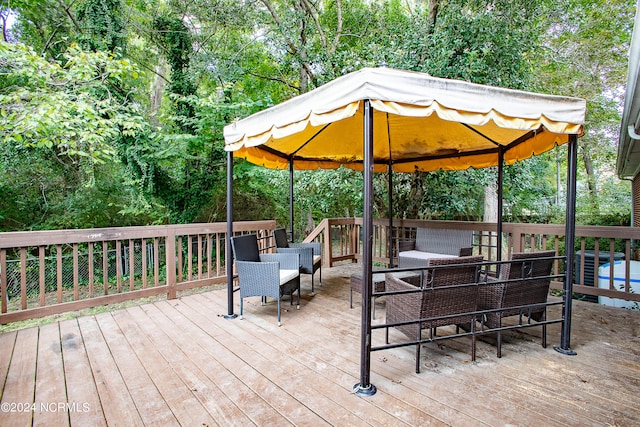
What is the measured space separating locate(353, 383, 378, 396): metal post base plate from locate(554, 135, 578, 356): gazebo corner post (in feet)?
5.81

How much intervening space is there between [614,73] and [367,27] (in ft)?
22.4

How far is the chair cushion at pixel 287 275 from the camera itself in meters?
3.56

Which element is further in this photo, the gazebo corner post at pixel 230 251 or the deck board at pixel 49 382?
the gazebo corner post at pixel 230 251

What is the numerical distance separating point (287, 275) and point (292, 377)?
57.3 inches

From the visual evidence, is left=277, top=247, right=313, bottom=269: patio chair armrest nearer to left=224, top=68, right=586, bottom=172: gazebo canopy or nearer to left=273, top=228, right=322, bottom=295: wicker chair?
left=273, top=228, right=322, bottom=295: wicker chair

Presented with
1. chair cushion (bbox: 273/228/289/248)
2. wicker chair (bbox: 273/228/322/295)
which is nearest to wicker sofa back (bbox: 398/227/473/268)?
wicker chair (bbox: 273/228/322/295)

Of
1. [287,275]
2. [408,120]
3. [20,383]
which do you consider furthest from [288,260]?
[20,383]

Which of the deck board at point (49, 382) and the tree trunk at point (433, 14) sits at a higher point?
the tree trunk at point (433, 14)

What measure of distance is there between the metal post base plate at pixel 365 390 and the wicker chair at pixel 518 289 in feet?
3.94

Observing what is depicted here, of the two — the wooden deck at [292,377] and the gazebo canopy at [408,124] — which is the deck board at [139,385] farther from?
the gazebo canopy at [408,124]

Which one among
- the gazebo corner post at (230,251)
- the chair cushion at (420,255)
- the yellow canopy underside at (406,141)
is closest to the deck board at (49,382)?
the gazebo corner post at (230,251)

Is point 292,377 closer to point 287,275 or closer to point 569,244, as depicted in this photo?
point 287,275

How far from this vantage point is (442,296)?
244 centimetres

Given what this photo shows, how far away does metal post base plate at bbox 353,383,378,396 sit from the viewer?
2100 mm
